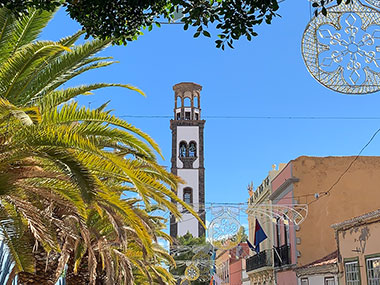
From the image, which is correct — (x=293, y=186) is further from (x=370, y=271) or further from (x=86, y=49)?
(x=86, y=49)

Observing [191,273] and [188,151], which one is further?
[188,151]

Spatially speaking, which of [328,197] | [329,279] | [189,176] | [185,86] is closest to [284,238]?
[328,197]

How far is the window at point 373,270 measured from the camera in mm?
14739

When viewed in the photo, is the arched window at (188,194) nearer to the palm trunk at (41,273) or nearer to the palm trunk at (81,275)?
the palm trunk at (81,275)

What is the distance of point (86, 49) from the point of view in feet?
29.1

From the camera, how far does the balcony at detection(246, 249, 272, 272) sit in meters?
30.7

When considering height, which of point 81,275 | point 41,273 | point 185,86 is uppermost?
point 185,86

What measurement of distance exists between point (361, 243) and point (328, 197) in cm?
900

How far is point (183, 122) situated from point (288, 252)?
2953cm

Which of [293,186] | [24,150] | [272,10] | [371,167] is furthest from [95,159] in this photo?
[371,167]

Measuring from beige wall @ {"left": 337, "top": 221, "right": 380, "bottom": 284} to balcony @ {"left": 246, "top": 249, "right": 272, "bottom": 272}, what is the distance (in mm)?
13387

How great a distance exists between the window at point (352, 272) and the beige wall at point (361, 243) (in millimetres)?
209

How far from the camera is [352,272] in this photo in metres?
16.7

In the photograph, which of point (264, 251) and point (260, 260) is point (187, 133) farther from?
point (264, 251)
